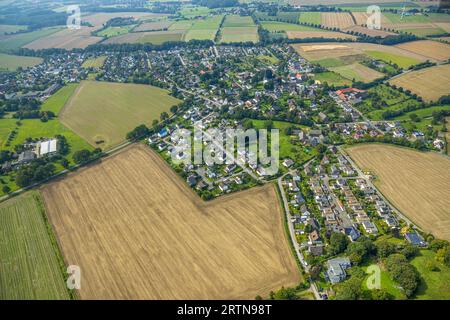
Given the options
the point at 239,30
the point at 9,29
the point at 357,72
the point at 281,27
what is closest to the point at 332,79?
the point at 357,72

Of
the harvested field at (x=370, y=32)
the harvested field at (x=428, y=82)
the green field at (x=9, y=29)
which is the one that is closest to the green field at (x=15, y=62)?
the green field at (x=9, y=29)

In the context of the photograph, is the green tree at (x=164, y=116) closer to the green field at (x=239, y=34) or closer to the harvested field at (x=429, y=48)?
the green field at (x=239, y=34)

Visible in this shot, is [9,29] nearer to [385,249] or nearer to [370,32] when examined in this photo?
[370,32]

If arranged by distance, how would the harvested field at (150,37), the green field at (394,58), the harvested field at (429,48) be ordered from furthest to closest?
the harvested field at (150,37)
the harvested field at (429,48)
the green field at (394,58)

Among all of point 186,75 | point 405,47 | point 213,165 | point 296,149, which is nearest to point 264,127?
point 296,149

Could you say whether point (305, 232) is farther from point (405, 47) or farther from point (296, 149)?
point (405, 47)

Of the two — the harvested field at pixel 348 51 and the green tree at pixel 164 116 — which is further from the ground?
the harvested field at pixel 348 51
